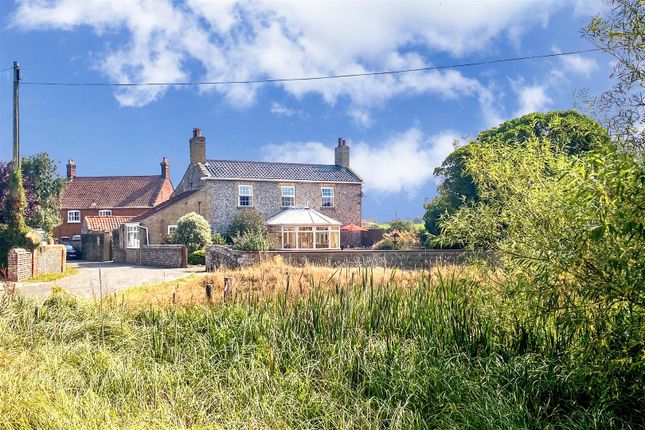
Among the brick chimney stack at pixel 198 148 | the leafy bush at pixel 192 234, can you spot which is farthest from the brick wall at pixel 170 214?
the leafy bush at pixel 192 234

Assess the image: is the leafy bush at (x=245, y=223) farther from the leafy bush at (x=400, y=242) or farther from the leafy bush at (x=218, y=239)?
the leafy bush at (x=400, y=242)

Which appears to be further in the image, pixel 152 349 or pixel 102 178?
pixel 102 178

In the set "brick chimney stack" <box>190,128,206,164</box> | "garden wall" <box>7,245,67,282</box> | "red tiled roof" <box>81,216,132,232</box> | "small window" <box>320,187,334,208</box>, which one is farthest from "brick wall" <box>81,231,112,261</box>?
"small window" <box>320,187,334,208</box>

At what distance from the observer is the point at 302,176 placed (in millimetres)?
35906

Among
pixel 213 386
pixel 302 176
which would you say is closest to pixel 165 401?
pixel 213 386

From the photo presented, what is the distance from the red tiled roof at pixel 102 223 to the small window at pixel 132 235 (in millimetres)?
4178

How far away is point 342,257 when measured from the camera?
1809 cm

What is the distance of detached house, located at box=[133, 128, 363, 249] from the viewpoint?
31.5 m

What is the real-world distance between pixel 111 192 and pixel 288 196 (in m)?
18.7

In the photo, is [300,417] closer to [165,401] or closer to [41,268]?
[165,401]

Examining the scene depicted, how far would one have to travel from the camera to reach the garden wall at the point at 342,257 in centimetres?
1694

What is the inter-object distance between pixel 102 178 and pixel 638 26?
158 ft

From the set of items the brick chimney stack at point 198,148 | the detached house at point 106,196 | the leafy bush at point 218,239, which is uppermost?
the brick chimney stack at point 198,148

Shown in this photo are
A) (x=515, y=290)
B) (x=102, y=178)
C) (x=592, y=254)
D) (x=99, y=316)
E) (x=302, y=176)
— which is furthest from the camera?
(x=102, y=178)
